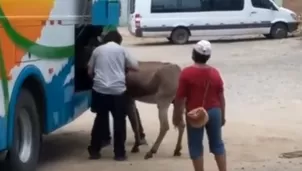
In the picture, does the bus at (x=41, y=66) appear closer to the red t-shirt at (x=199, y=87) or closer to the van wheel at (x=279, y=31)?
the red t-shirt at (x=199, y=87)

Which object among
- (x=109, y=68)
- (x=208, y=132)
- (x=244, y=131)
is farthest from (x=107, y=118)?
(x=244, y=131)

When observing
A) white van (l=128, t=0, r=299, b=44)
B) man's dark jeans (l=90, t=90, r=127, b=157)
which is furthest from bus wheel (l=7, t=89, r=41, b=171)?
white van (l=128, t=0, r=299, b=44)

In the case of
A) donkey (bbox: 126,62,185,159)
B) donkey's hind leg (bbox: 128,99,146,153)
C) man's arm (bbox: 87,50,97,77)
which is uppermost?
man's arm (bbox: 87,50,97,77)

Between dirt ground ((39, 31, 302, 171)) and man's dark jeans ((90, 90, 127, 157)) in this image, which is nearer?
dirt ground ((39, 31, 302, 171))

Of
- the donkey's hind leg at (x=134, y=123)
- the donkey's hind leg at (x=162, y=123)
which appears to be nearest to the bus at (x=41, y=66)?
the donkey's hind leg at (x=134, y=123)

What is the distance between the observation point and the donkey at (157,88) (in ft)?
37.8

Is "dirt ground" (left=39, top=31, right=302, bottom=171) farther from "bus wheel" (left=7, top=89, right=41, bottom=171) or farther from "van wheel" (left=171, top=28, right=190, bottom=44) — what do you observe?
"van wheel" (left=171, top=28, right=190, bottom=44)

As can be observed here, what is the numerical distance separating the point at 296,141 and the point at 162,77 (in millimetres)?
Result: 2555

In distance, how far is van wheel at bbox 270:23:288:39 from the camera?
3581 centimetres

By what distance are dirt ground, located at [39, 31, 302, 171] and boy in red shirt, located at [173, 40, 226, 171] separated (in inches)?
66.3

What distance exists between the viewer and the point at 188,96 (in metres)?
8.94

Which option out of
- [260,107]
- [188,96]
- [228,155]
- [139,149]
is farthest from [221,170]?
[260,107]

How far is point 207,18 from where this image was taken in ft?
116

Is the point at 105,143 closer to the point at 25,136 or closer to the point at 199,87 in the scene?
the point at 25,136
